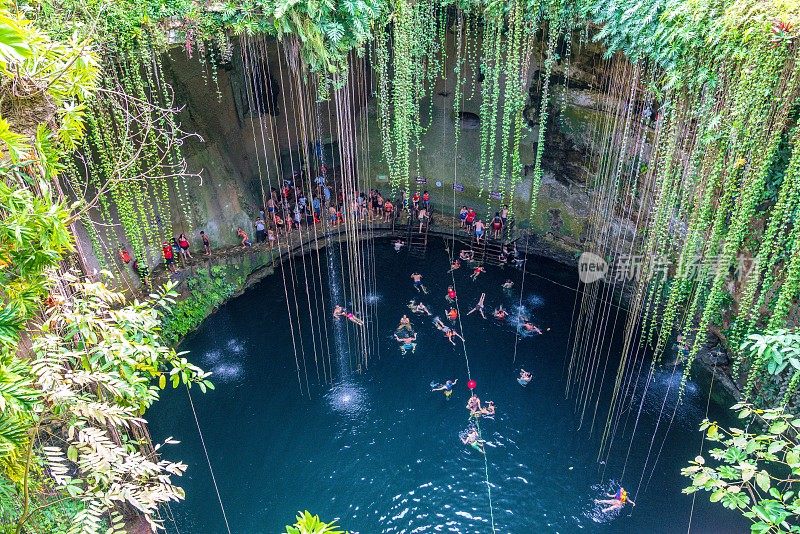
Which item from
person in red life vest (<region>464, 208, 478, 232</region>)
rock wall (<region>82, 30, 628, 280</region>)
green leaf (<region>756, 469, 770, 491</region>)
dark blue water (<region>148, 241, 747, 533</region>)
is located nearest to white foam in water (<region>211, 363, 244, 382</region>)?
dark blue water (<region>148, 241, 747, 533</region>)

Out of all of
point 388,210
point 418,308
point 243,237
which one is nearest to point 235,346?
point 243,237

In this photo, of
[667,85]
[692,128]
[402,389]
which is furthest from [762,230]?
[402,389]

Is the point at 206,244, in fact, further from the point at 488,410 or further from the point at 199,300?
the point at 488,410

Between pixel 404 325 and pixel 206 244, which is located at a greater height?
pixel 206 244

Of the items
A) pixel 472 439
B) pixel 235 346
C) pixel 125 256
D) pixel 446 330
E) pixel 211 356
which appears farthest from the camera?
pixel 446 330

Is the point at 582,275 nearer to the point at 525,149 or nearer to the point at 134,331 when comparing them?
the point at 525,149

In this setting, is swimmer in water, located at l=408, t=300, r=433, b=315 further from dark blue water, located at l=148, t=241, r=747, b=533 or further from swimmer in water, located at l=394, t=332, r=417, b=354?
swimmer in water, located at l=394, t=332, r=417, b=354
